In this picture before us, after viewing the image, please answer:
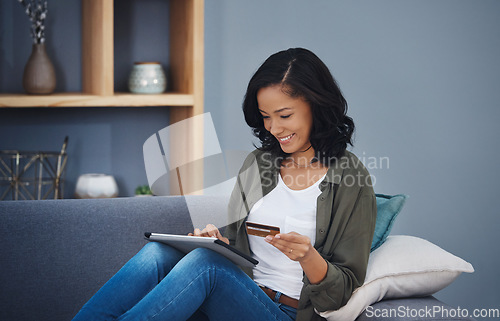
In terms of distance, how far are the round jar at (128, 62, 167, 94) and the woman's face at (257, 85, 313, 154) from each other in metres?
0.80

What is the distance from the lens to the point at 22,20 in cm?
240

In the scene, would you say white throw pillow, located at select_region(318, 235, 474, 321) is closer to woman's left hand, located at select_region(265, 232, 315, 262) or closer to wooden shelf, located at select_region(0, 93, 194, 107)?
woman's left hand, located at select_region(265, 232, 315, 262)

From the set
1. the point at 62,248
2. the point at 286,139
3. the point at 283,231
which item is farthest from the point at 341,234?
the point at 62,248

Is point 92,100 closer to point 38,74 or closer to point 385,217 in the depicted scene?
point 38,74

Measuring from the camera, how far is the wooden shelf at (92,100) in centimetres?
215

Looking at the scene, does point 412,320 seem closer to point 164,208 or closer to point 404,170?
point 164,208

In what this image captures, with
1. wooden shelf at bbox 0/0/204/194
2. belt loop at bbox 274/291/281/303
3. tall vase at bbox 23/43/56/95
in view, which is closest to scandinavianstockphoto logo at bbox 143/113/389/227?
wooden shelf at bbox 0/0/204/194

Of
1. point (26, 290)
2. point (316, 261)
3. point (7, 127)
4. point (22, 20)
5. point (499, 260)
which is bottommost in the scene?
point (499, 260)

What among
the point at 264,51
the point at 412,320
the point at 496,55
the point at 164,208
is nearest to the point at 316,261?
the point at 412,320

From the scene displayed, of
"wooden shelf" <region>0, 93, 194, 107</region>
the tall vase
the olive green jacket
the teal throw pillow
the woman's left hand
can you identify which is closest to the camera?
the woman's left hand

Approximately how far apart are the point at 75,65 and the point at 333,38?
117cm

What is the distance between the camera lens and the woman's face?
1.69m

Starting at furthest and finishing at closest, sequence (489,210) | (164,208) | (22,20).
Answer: (489,210) < (22,20) < (164,208)

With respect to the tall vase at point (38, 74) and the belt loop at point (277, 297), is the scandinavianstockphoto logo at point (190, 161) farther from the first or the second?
the belt loop at point (277, 297)
